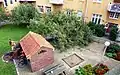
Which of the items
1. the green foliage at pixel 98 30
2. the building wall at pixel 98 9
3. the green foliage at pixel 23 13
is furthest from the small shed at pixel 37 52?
the building wall at pixel 98 9

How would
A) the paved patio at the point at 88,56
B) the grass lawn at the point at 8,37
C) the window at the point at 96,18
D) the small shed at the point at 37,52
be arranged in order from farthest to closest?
the window at the point at 96,18
the paved patio at the point at 88,56
the grass lawn at the point at 8,37
the small shed at the point at 37,52

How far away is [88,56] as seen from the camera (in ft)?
72.9

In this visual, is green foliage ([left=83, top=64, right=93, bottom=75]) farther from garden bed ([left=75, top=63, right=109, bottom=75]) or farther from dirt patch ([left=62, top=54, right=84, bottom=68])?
dirt patch ([left=62, top=54, right=84, bottom=68])

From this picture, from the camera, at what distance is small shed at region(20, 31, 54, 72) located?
1825cm

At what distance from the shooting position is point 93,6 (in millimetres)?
26609

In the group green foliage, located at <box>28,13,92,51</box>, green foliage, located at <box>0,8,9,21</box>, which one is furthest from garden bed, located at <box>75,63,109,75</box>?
green foliage, located at <box>0,8,9,21</box>

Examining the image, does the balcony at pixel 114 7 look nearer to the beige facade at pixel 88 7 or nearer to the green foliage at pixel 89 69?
the beige facade at pixel 88 7

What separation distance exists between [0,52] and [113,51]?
15506 mm

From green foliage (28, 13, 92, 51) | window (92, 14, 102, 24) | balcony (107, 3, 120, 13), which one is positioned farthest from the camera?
window (92, 14, 102, 24)

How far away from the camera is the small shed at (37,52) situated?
18250mm

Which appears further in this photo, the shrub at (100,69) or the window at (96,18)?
the window at (96,18)

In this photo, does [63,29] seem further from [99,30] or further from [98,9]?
[98,9]

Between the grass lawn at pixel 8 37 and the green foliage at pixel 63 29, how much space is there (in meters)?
4.41

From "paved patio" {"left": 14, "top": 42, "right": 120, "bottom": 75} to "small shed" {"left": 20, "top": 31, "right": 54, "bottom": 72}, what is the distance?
41.5 inches
